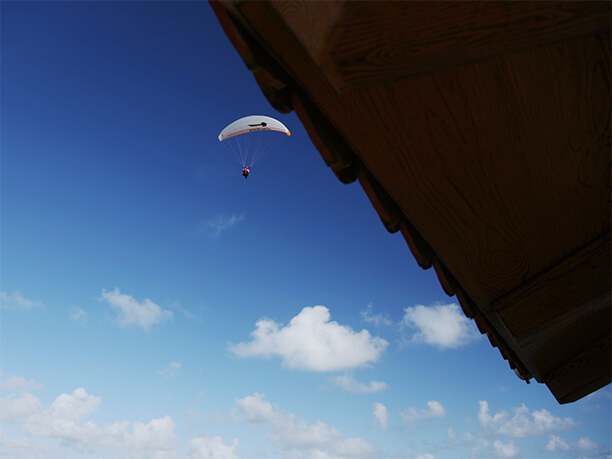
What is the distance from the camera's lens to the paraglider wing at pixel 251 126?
120ft

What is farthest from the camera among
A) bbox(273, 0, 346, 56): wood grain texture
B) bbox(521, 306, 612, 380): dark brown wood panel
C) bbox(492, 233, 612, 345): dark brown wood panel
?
bbox(521, 306, 612, 380): dark brown wood panel

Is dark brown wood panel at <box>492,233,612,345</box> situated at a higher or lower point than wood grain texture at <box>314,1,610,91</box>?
lower

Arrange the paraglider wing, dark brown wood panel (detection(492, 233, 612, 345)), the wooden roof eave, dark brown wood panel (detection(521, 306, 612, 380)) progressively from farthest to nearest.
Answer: the paraglider wing → dark brown wood panel (detection(521, 306, 612, 380)) → dark brown wood panel (detection(492, 233, 612, 345)) → the wooden roof eave

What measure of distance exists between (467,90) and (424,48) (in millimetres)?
526

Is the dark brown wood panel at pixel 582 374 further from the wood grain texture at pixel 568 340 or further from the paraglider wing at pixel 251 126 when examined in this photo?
the paraglider wing at pixel 251 126

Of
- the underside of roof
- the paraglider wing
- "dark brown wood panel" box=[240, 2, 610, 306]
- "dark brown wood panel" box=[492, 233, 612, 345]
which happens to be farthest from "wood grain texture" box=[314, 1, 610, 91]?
the paraglider wing

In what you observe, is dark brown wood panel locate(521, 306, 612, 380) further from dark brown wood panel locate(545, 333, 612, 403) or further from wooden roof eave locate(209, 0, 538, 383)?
wooden roof eave locate(209, 0, 538, 383)

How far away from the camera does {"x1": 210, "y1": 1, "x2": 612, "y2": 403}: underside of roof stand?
1006mm

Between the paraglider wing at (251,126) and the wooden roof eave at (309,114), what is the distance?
35.7m

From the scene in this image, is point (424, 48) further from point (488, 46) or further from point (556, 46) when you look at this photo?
point (556, 46)

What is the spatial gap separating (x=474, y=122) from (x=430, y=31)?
664 mm

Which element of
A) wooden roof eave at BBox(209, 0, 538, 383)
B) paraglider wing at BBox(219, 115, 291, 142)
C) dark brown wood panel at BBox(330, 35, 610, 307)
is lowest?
dark brown wood panel at BBox(330, 35, 610, 307)

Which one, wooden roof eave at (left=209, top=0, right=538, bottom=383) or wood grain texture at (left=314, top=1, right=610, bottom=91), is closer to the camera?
wood grain texture at (left=314, top=1, right=610, bottom=91)

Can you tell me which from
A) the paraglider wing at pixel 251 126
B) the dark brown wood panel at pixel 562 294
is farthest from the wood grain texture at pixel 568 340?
the paraglider wing at pixel 251 126
